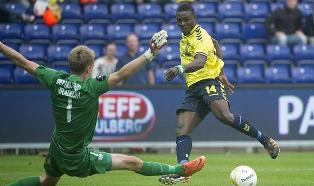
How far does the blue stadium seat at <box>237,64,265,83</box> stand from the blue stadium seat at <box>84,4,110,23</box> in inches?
159

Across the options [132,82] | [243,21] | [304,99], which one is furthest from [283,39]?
[132,82]

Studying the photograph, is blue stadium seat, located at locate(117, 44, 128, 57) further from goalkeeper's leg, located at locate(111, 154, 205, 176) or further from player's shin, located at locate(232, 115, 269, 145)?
goalkeeper's leg, located at locate(111, 154, 205, 176)

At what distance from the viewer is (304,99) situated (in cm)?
1695

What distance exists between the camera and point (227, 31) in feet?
66.3

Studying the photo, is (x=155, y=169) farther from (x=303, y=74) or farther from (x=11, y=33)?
(x=11, y=33)

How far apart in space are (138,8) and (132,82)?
4156 millimetres

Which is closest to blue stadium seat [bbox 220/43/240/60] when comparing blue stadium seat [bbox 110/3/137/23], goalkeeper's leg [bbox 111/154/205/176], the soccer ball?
blue stadium seat [bbox 110/3/137/23]

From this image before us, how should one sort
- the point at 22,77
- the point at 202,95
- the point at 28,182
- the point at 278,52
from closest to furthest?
the point at 28,182 → the point at 202,95 → the point at 22,77 → the point at 278,52

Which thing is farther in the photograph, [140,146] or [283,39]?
[283,39]

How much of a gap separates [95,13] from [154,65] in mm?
3036

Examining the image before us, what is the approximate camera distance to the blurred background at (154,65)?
55.4 ft

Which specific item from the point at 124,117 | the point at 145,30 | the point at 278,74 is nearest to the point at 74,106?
the point at 124,117

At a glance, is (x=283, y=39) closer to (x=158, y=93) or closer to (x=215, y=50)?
(x=158, y=93)

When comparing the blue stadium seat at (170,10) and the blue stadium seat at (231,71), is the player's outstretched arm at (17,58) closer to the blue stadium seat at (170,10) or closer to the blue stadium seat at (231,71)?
the blue stadium seat at (231,71)
